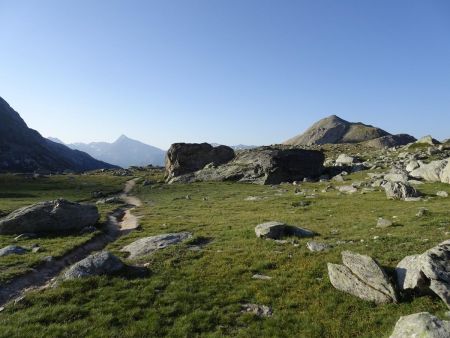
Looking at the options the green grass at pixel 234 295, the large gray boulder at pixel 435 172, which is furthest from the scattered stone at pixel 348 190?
the green grass at pixel 234 295

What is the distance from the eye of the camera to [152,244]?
93.0 feet

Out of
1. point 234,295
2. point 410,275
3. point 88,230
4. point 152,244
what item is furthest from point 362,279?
point 88,230

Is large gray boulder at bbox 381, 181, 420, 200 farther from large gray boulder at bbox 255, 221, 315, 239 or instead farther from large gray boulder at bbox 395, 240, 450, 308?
large gray boulder at bbox 395, 240, 450, 308

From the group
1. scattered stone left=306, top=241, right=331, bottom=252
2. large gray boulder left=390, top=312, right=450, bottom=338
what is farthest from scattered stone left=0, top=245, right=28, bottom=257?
large gray boulder left=390, top=312, right=450, bottom=338

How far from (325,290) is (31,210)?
1149 inches

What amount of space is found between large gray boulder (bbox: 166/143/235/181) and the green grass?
2958 inches

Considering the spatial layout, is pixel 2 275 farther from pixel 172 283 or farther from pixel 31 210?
pixel 31 210

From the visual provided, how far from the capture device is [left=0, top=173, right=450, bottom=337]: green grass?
626 inches

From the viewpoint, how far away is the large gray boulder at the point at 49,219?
A: 35856mm

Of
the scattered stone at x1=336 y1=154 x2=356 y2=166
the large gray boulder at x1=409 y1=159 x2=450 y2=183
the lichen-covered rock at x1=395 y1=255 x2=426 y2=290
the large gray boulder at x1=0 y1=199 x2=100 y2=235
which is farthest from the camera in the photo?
the scattered stone at x1=336 y1=154 x2=356 y2=166

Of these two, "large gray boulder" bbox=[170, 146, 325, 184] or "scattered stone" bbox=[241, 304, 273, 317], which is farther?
"large gray boulder" bbox=[170, 146, 325, 184]

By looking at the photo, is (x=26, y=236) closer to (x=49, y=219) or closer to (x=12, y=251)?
(x=49, y=219)

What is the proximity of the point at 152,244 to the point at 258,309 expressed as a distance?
12528 mm

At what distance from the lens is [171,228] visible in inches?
1409
